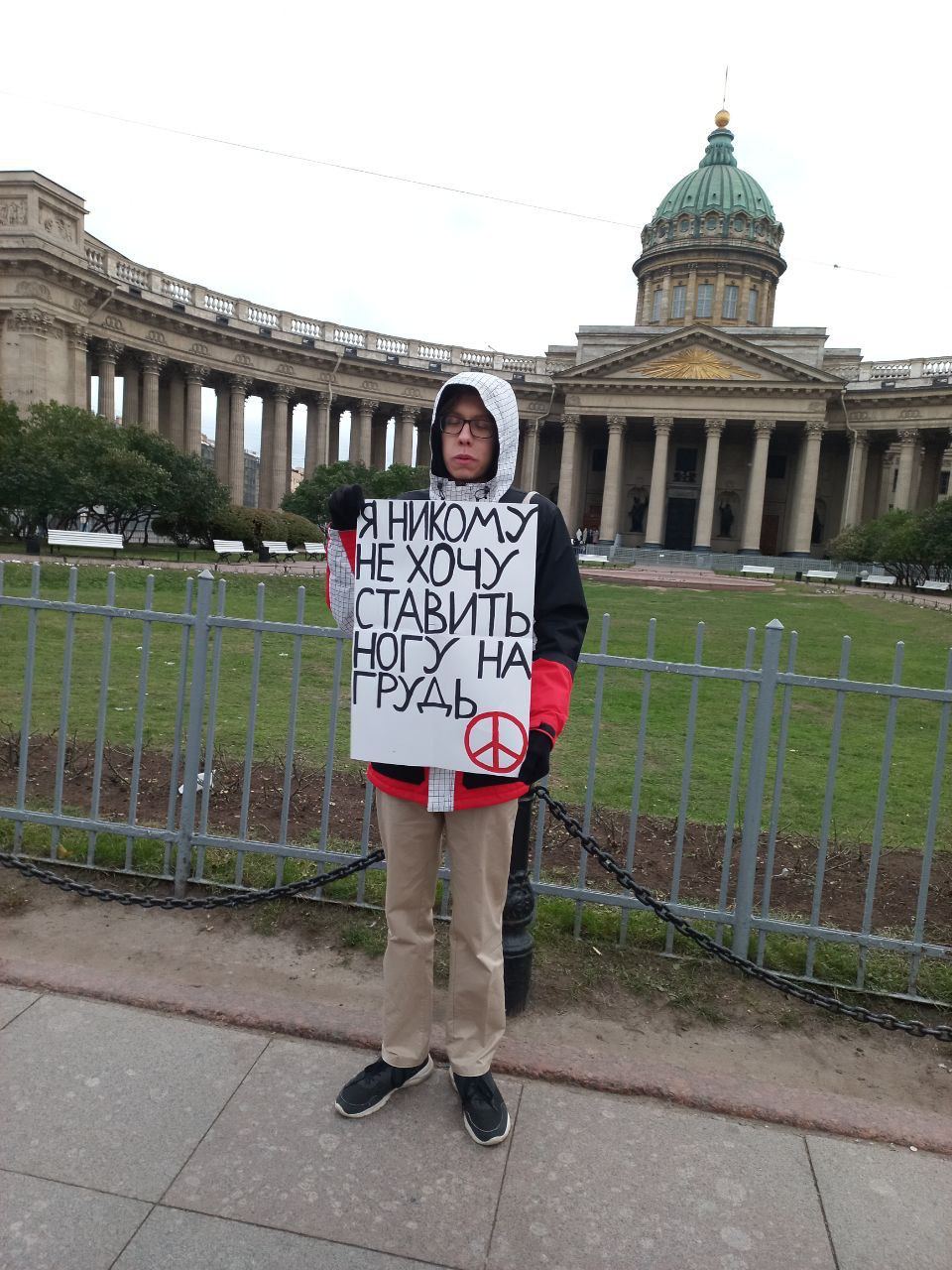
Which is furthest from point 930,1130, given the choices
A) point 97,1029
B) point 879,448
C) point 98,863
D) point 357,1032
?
point 879,448

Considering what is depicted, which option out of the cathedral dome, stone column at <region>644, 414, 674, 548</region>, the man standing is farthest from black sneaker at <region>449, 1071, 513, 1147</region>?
the cathedral dome

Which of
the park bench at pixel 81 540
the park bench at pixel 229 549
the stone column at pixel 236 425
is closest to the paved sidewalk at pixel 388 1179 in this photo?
the park bench at pixel 81 540

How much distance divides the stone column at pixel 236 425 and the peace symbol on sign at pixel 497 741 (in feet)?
167

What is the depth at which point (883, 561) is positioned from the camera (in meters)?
40.6

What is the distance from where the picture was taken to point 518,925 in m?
3.53

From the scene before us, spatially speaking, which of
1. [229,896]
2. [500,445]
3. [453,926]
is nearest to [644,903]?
[453,926]

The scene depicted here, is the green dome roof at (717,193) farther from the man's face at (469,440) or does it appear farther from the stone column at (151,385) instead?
the man's face at (469,440)

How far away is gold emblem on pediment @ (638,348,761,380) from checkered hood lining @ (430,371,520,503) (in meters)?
59.8

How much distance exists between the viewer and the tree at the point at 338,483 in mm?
42406

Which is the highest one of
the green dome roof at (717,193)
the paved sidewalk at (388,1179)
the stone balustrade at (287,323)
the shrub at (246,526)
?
the green dome roof at (717,193)

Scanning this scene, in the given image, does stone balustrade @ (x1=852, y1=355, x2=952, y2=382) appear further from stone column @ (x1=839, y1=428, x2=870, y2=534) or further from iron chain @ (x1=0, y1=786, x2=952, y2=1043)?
iron chain @ (x1=0, y1=786, x2=952, y2=1043)

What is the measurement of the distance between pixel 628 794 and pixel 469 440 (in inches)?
180

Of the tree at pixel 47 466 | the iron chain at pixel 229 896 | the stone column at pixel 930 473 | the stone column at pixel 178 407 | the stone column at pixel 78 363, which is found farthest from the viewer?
the stone column at pixel 930 473

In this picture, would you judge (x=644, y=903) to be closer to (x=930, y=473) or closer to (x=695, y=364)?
(x=695, y=364)
